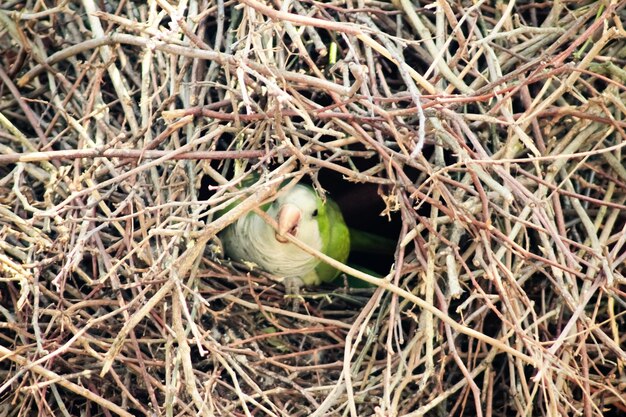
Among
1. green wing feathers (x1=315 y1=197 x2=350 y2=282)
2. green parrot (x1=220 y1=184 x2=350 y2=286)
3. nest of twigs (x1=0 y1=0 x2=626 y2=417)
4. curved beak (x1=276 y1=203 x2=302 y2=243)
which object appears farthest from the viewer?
green wing feathers (x1=315 y1=197 x2=350 y2=282)

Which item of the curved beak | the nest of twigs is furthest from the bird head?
the nest of twigs

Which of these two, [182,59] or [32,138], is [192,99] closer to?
[182,59]

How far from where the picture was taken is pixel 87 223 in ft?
6.39

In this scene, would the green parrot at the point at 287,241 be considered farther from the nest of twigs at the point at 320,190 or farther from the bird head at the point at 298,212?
the nest of twigs at the point at 320,190

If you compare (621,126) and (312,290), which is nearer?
(621,126)

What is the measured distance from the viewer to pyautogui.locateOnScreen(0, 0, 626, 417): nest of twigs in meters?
1.92

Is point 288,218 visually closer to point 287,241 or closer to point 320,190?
point 287,241

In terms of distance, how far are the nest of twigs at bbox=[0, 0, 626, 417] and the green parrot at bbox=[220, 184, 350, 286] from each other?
11 cm

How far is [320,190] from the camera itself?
1986mm

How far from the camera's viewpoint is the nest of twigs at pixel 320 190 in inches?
75.6

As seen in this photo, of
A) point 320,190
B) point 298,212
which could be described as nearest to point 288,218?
point 298,212

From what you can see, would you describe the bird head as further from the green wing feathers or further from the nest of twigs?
the nest of twigs

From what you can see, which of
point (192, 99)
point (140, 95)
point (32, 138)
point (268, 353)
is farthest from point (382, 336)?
point (32, 138)

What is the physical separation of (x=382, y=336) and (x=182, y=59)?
86 centimetres
